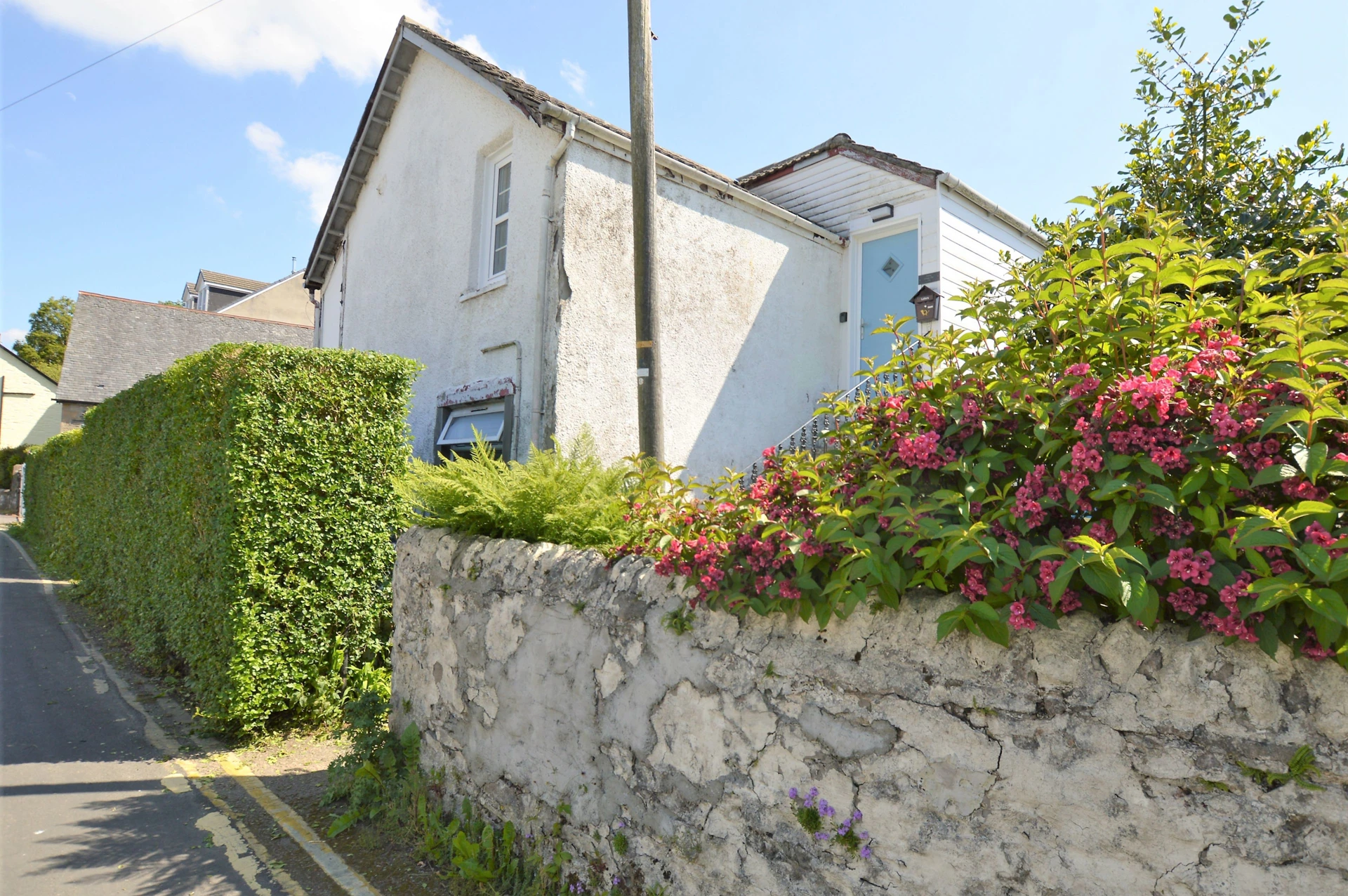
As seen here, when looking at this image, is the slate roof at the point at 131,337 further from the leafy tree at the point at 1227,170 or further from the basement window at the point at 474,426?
the leafy tree at the point at 1227,170

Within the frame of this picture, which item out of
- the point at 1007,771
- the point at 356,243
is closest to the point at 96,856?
the point at 1007,771

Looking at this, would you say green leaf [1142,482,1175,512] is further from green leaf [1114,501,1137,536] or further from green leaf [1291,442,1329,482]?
green leaf [1291,442,1329,482]

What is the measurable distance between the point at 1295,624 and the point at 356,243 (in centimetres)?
1397

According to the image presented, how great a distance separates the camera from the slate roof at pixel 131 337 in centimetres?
2983

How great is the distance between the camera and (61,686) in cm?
790

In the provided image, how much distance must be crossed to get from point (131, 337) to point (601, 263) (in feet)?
102

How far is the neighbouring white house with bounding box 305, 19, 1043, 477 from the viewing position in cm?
829

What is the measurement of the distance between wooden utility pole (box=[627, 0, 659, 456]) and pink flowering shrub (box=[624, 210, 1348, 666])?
299cm

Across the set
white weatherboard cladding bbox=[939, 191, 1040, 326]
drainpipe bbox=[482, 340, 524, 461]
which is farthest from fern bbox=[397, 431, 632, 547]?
white weatherboard cladding bbox=[939, 191, 1040, 326]

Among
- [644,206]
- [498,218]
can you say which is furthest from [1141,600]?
[498,218]

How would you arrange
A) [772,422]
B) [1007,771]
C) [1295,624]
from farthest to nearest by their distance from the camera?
[772,422]
[1007,771]
[1295,624]

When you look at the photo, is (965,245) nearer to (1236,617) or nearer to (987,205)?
(987,205)

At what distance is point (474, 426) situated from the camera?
331 inches

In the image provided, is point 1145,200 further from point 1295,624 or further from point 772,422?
point 772,422
